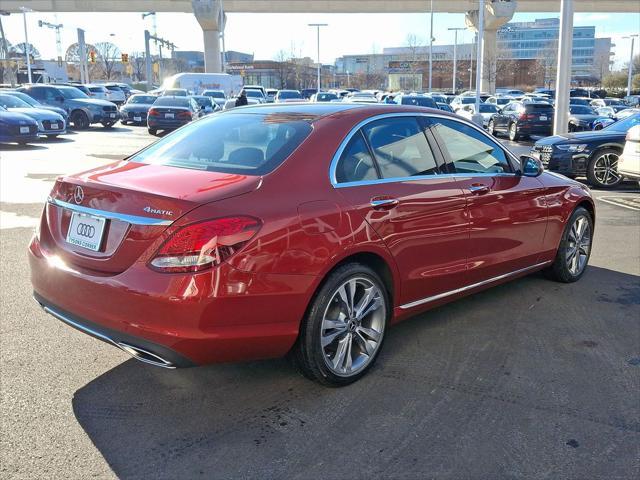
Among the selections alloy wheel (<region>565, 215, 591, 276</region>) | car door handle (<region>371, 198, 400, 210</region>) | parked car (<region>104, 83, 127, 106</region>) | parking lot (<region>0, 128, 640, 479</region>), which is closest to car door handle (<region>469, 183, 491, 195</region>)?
car door handle (<region>371, 198, 400, 210</region>)

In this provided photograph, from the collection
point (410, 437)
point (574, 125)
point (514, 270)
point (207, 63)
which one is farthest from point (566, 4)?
point (207, 63)

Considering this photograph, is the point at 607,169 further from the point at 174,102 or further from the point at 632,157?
the point at 174,102

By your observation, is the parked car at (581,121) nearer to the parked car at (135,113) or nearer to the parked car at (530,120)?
the parked car at (530,120)

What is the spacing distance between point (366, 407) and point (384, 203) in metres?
1.20

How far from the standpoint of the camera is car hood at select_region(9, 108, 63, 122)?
19094mm

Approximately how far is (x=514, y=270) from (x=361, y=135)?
1.97m

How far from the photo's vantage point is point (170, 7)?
5822 cm

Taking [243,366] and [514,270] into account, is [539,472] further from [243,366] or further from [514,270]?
[514,270]

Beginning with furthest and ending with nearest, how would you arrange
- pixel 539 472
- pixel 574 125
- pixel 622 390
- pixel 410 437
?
pixel 574 125 → pixel 622 390 → pixel 410 437 → pixel 539 472


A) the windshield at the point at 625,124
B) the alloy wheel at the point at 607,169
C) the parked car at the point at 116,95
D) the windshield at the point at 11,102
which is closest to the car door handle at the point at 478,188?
the alloy wheel at the point at 607,169

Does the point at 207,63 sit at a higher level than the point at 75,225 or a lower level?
higher

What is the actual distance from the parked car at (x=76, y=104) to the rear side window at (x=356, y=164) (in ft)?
79.0

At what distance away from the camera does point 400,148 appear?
4.14 metres

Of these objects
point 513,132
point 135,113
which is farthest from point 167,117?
point 513,132
